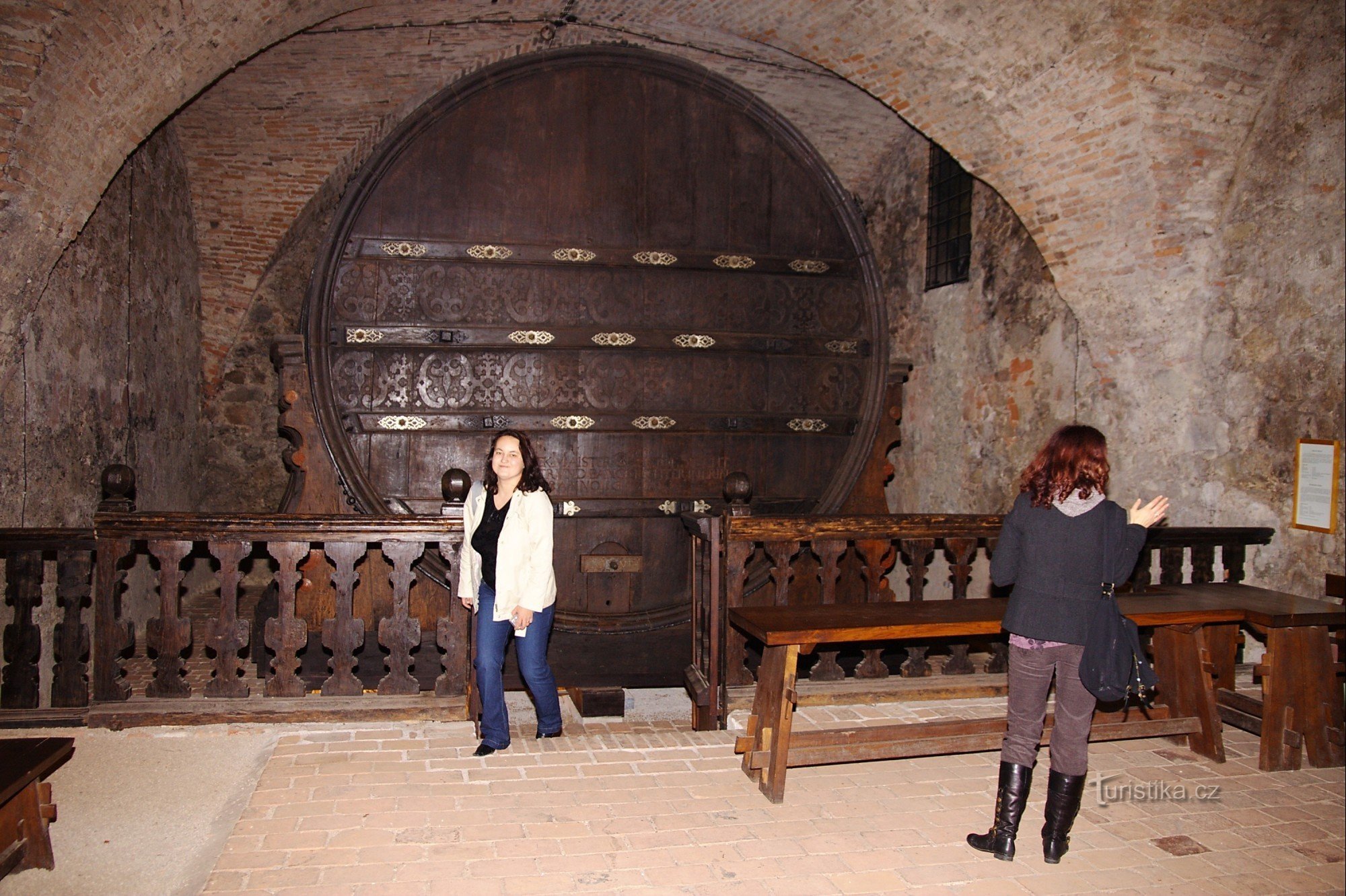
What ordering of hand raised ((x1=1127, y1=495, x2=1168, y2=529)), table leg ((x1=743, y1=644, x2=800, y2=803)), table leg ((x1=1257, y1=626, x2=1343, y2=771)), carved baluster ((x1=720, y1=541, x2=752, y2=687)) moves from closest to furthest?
hand raised ((x1=1127, y1=495, x2=1168, y2=529)) → table leg ((x1=743, y1=644, x2=800, y2=803)) → table leg ((x1=1257, y1=626, x2=1343, y2=771)) → carved baluster ((x1=720, y1=541, x2=752, y2=687))

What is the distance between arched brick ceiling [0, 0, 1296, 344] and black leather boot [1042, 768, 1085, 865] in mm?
3086

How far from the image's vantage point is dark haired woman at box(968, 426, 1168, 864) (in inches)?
105

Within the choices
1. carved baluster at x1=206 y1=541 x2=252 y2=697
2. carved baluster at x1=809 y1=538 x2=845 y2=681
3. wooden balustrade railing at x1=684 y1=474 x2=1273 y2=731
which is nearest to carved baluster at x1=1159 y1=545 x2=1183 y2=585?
wooden balustrade railing at x1=684 y1=474 x2=1273 y2=731

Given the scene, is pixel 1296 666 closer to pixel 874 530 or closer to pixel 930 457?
pixel 874 530

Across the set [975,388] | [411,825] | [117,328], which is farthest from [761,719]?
[117,328]

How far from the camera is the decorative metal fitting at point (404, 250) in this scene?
4.21 metres

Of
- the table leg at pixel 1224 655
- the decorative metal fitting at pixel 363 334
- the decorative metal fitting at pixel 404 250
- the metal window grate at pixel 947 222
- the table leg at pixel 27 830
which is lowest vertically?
the table leg at pixel 27 830

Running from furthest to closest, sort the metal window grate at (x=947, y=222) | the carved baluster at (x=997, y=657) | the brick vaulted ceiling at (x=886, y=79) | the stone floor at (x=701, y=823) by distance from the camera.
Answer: the metal window grate at (x=947, y=222) < the carved baluster at (x=997, y=657) < the brick vaulted ceiling at (x=886, y=79) < the stone floor at (x=701, y=823)

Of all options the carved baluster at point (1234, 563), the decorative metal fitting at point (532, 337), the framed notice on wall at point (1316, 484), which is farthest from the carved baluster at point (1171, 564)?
the decorative metal fitting at point (532, 337)

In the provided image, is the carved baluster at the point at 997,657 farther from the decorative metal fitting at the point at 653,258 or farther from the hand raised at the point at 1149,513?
the decorative metal fitting at the point at 653,258

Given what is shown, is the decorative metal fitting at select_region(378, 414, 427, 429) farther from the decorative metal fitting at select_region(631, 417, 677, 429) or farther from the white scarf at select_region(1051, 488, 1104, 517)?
the white scarf at select_region(1051, 488, 1104, 517)

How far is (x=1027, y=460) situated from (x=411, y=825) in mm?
4201

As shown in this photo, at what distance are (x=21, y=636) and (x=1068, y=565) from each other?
12.2ft

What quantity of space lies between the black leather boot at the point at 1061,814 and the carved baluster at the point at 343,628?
8.19ft
